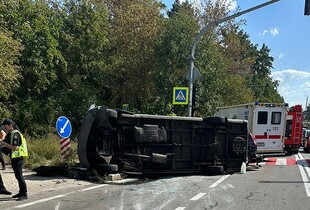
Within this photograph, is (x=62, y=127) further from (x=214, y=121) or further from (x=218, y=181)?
(x=218, y=181)

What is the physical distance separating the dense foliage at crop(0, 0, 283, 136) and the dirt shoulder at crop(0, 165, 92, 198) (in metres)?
11.5

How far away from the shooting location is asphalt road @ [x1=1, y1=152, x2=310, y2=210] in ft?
26.5

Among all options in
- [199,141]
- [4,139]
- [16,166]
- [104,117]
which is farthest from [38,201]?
[199,141]

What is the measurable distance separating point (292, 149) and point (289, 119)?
1923 mm

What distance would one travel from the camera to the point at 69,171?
39.1 feet

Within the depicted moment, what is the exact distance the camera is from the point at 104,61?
2988cm

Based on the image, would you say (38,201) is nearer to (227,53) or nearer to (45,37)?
(45,37)

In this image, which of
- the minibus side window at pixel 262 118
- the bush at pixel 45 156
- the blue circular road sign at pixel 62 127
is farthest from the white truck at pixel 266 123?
the blue circular road sign at pixel 62 127

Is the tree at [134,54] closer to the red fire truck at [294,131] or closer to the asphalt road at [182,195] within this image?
the red fire truck at [294,131]

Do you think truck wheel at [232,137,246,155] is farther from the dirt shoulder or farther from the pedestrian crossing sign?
the dirt shoulder

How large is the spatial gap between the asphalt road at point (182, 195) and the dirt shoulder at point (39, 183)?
17.1 inches

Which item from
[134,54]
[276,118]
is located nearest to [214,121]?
[276,118]

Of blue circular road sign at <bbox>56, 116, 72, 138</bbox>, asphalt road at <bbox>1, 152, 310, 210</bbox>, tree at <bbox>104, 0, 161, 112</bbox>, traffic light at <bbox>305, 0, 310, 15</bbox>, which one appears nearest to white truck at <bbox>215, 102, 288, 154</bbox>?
traffic light at <bbox>305, 0, 310, 15</bbox>

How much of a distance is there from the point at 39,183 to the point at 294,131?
724 inches
